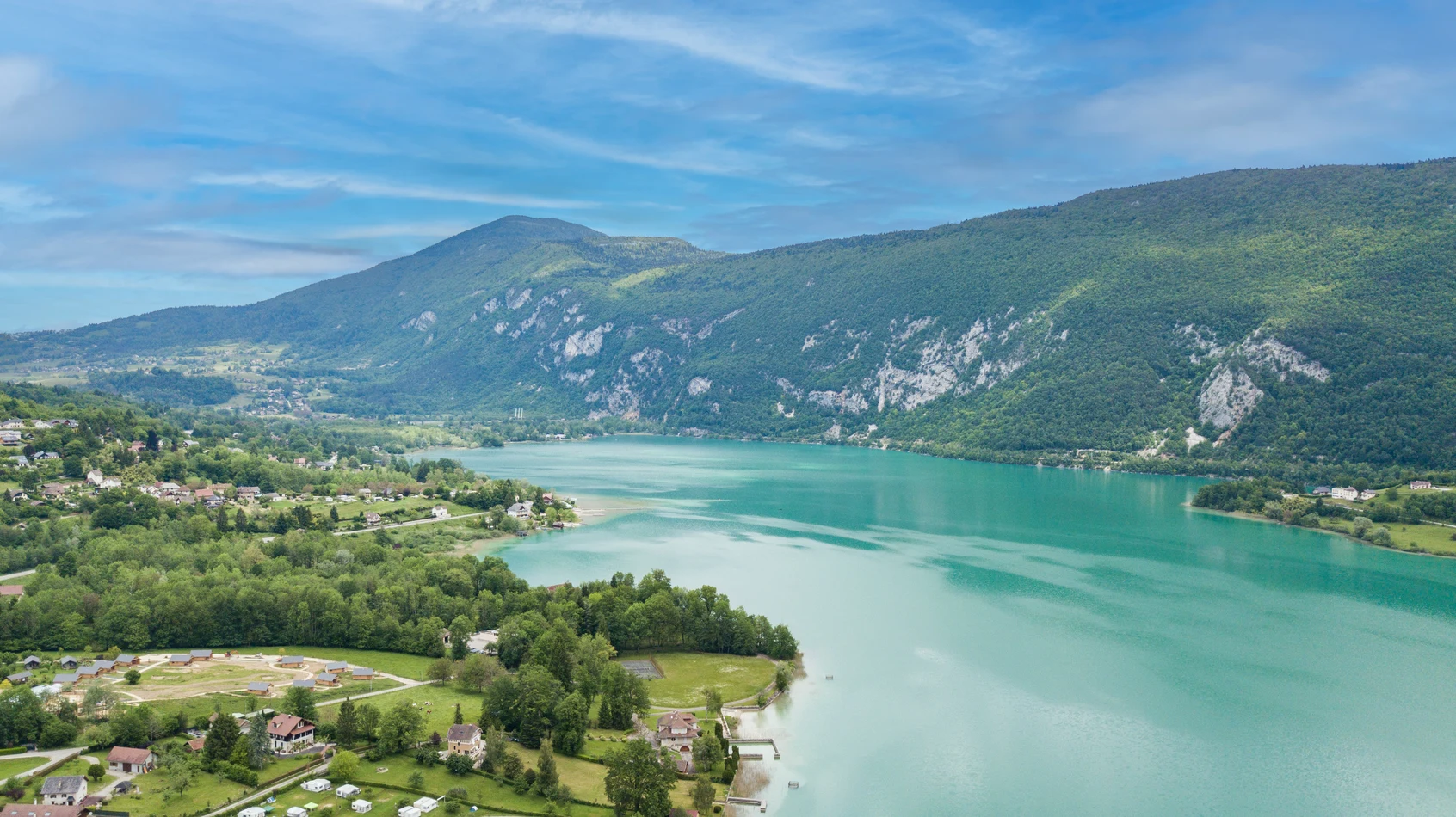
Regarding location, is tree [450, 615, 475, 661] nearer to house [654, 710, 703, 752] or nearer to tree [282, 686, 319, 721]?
tree [282, 686, 319, 721]

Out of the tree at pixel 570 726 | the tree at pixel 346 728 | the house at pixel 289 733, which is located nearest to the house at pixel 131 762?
the house at pixel 289 733

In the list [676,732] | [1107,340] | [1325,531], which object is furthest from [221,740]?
[1107,340]

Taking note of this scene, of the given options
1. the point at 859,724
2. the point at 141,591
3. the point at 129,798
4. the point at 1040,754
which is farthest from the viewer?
the point at 141,591

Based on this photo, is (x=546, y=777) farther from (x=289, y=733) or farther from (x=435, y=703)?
(x=289, y=733)

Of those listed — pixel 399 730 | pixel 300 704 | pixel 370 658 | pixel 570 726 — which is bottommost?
pixel 370 658

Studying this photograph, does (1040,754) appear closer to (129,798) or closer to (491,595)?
(491,595)

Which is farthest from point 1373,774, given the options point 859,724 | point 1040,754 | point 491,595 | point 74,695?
point 74,695

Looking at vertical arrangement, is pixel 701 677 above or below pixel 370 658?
below
